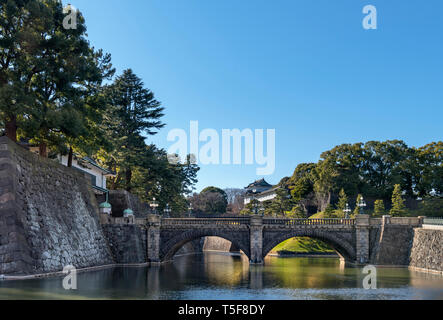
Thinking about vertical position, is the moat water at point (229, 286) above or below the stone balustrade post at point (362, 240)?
below

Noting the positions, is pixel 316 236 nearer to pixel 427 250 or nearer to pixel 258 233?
pixel 258 233

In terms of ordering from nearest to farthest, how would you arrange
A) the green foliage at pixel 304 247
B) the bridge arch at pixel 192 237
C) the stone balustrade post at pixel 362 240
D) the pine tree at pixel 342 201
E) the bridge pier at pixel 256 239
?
the bridge arch at pixel 192 237 < the bridge pier at pixel 256 239 < the stone balustrade post at pixel 362 240 < the green foliage at pixel 304 247 < the pine tree at pixel 342 201

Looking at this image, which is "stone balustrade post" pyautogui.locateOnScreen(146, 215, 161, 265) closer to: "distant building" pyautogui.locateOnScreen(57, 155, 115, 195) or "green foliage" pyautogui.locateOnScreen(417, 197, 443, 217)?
"distant building" pyautogui.locateOnScreen(57, 155, 115, 195)

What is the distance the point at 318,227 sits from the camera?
4931 centimetres

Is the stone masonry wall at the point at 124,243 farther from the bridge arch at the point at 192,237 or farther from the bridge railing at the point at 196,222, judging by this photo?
the bridge railing at the point at 196,222

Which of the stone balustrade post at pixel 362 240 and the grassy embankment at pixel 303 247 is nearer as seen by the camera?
the stone balustrade post at pixel 362 240

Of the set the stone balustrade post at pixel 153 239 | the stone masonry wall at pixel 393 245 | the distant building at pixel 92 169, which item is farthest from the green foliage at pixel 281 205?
the stone balustrade post at pixel 153 239

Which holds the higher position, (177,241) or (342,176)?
(342,176)

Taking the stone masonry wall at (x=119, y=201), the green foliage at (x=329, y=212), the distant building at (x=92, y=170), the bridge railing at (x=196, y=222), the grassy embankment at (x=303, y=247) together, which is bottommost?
the grassy embankment at (x=303, y=247)

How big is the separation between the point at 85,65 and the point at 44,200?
494 inches

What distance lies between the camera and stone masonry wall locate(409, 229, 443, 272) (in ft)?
133

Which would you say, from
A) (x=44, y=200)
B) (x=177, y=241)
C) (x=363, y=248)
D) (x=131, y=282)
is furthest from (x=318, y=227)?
(x=44, y=200)

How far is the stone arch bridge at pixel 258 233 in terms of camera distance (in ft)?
160

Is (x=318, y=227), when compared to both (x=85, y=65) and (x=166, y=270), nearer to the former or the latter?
(x=166, y=270)
